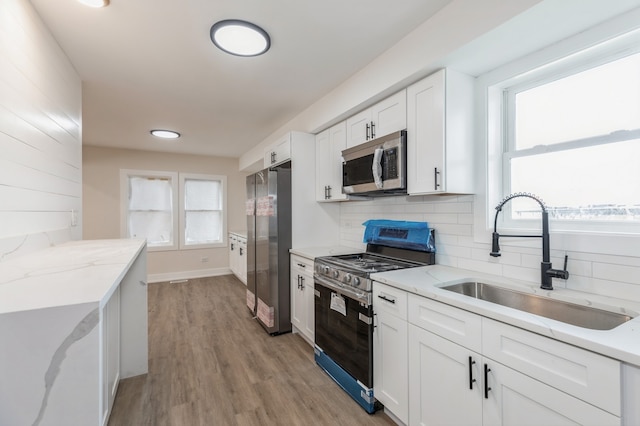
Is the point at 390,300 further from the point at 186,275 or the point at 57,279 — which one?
the point at 186,275

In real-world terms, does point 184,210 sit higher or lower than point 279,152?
lower

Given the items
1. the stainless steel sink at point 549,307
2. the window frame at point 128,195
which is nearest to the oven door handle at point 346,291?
the stainless steel sink at point 549,307

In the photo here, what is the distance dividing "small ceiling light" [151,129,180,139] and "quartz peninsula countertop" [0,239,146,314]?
306 centimetres

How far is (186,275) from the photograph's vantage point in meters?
5.69

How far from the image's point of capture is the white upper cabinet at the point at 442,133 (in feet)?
6.00

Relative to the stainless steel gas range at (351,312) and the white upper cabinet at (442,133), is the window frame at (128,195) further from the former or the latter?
the white upper cabinet at (442,133)

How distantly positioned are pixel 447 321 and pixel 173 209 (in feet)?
18.0

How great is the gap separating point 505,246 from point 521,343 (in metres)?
0.82

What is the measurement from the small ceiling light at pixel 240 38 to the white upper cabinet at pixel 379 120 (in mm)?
943

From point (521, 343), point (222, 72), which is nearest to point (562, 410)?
point (521, 343)

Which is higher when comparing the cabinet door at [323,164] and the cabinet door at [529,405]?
the cabinet door at [323,164]

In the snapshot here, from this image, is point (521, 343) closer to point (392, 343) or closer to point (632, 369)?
point (632, 369)

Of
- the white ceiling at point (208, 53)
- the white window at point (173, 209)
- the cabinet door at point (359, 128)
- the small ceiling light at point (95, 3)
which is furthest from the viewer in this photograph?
the white window at point (173, 209)

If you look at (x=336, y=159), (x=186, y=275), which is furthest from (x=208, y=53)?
(x=186, y=275)
